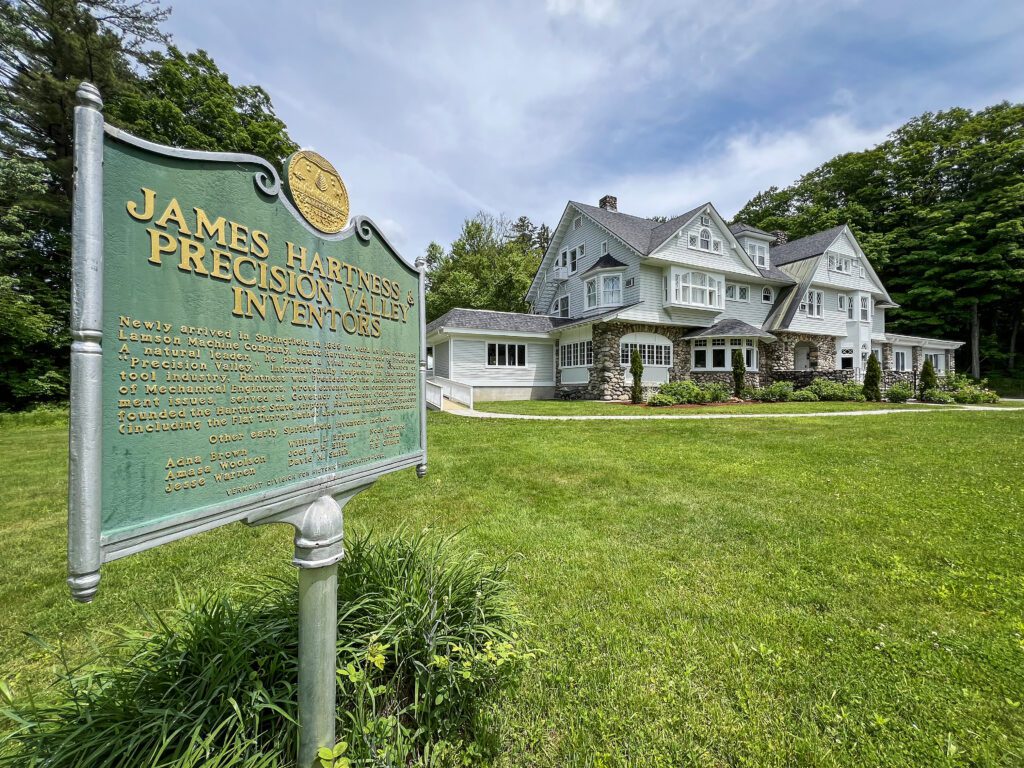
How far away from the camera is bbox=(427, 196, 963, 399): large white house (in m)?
21.7

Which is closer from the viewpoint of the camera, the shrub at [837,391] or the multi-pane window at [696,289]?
the shrub at [837,391]

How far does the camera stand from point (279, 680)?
2.18 m

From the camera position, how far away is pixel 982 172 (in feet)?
111

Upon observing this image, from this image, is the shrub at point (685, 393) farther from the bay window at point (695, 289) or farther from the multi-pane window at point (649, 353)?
the bay window at point (695, 289)

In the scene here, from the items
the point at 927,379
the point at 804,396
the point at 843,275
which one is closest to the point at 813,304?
the point at 843,275

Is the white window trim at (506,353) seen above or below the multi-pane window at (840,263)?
below

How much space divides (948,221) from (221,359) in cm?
5205

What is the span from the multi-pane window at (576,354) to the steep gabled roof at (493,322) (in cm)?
142

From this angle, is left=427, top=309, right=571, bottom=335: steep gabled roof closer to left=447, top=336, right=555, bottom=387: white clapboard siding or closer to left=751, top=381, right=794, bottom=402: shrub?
left=447, top=336, right=555, bottom=387: white clapboard siding

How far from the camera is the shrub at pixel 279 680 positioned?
5.92 feet

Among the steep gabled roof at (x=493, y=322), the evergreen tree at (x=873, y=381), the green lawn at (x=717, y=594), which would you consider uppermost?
the steep gabled roof at (x=493, y=322)

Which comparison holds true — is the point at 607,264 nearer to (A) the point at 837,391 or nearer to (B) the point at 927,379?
(A) the point at 837,391

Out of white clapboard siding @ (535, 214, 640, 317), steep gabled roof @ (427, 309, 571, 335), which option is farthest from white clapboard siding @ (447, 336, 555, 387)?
white clapboard siding @ (535, 214, 640, 317)

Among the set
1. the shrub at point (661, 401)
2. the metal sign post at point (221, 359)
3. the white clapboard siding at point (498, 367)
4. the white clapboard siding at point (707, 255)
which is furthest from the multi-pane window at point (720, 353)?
the metal sign post at point (221, 359)
